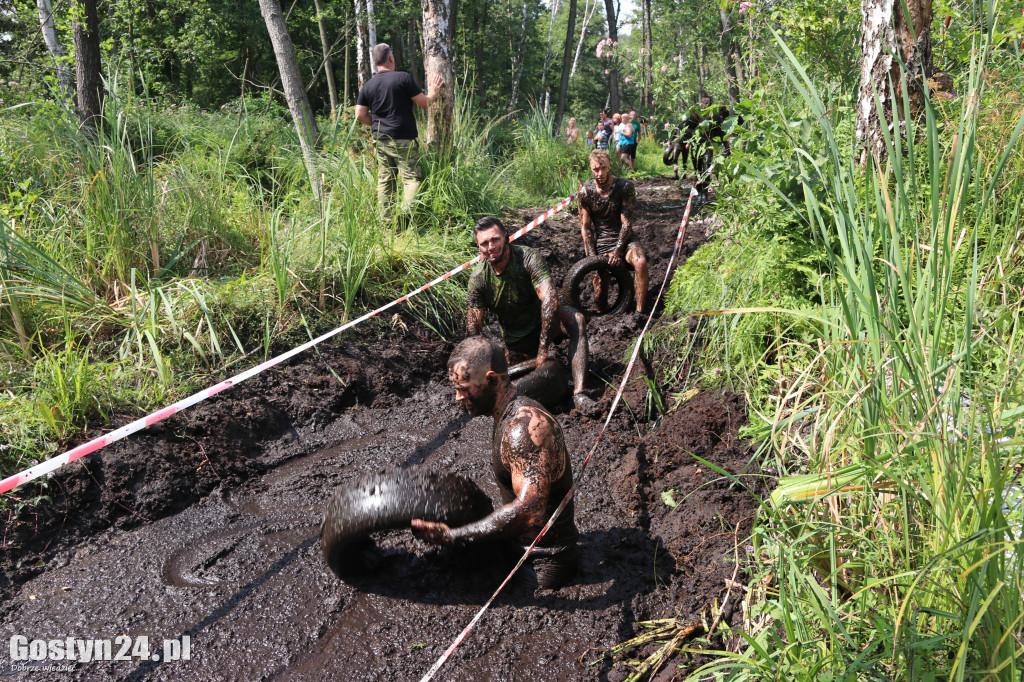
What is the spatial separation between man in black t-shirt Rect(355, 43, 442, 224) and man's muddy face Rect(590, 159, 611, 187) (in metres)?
2.07

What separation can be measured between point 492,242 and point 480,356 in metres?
1.84

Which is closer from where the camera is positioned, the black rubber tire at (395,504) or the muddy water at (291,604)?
the muddy water at (291,604)

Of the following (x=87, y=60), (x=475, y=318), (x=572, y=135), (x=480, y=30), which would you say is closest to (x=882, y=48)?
(x=475, y=318)

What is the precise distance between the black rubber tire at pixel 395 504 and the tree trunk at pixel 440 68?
586cm

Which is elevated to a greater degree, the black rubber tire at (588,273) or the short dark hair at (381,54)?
the short dark hair at (381,54)

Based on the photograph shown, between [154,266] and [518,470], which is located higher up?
[154,266]

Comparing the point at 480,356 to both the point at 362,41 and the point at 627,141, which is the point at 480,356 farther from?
the point at 362,41

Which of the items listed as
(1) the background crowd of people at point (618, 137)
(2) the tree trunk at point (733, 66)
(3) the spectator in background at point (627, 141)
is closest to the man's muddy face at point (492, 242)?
(2) the tree trunk at point (733, 66)

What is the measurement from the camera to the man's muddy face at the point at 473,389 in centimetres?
291

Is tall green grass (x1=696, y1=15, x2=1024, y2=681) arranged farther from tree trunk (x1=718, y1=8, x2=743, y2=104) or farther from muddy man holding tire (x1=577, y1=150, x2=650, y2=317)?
muddy man holding tire (x1=577, y1=150, x2=650, y2=317)

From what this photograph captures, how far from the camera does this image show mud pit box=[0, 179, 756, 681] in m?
2.77

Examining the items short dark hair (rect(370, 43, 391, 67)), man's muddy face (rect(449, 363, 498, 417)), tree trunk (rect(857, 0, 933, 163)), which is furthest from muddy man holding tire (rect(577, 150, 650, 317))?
man's muddy face (rect(449, 363, 498, 417))

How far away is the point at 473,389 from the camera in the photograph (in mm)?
2938

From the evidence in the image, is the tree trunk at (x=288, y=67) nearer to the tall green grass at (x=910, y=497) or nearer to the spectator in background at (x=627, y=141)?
the tall green grass at (x=910, y=497)
